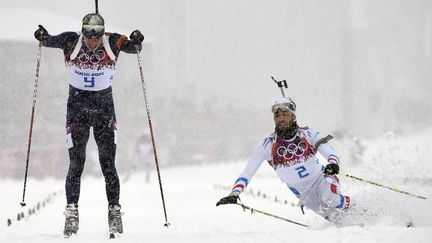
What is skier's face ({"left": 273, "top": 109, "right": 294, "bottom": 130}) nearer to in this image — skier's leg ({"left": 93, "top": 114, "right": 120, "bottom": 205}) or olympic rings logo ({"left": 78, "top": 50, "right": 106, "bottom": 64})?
skier's leg ({"left": 93, "top": 114, "right": 120, "bottom": 205})

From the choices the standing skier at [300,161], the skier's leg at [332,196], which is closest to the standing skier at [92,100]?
the standing skier at [300,161]

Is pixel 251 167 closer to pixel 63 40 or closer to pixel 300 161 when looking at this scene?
pixel 300 161

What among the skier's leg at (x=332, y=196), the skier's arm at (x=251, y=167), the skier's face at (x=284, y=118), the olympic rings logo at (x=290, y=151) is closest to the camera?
the skier's arm at (x=251, y=167)

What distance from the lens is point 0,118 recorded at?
3541cm

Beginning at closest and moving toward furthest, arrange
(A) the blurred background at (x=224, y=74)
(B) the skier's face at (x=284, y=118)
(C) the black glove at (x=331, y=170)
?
(C) the black glove at (x=331, y=170) → (B) the skier's face at (x=284, y=118) → (A) the blurred background at (x=224, y=74)

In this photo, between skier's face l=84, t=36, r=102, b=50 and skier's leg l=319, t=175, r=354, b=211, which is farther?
skier's leg l=319, t=175, r=354, b=211

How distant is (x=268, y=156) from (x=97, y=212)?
16.9 ft

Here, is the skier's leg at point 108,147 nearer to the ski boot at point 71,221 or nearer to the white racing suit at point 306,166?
the ski boot at point 71,221

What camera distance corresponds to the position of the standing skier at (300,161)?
21.5 ft

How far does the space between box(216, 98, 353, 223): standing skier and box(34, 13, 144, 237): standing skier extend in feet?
4.49

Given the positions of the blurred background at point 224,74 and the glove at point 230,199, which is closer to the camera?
the glove at point 230,199

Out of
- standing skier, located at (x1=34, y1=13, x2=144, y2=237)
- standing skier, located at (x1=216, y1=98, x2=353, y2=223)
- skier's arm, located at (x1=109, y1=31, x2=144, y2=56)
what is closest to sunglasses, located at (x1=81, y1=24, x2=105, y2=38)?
standing skier, located at (x1=34, y1=13, x2=144, y2=237)

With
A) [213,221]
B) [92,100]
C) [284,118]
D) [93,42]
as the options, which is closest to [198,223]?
[213,221]

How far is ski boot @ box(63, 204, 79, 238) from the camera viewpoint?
542cm
